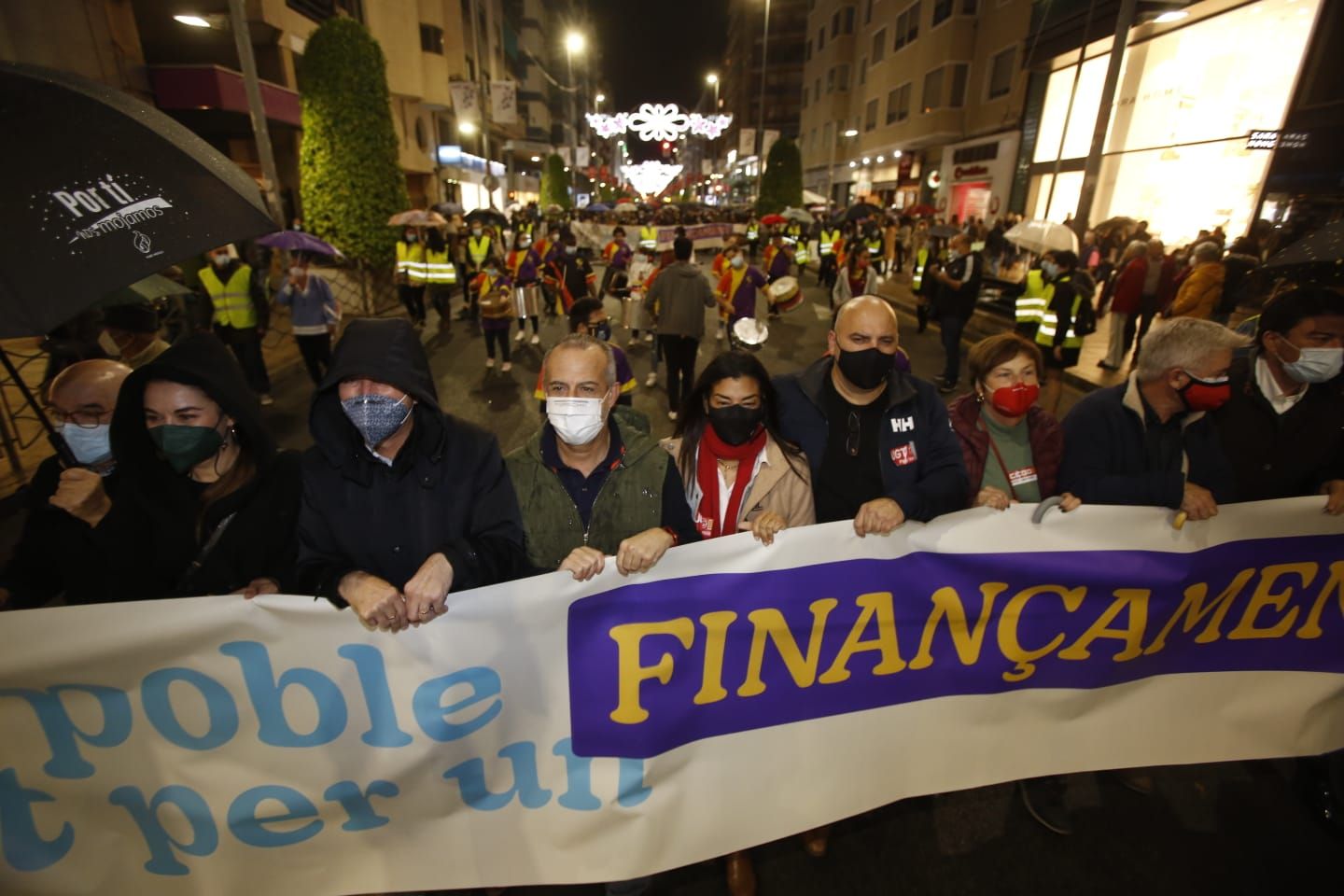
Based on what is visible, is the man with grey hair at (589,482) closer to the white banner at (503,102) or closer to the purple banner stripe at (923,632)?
the purple banner stripe at (923,632)

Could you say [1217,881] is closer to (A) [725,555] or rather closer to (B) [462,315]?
(A) [725,555]

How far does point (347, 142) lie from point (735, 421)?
1392 centimetres

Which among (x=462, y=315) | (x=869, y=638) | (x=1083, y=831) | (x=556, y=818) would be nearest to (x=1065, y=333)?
(x=1083, y=831)

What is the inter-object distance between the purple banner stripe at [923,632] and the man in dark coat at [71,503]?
66.5 inches

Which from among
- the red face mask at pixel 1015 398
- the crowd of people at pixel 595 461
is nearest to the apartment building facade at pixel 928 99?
the crowd of people at pixel 595 461

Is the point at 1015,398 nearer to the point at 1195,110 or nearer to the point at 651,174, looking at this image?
the point at 1195,110

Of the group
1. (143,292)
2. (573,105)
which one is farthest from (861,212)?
(573,105)

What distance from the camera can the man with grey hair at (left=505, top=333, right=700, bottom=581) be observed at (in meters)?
2.31

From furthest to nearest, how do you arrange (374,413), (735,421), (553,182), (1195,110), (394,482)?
(553,182)
(1195,110)
(735,421)
(394,482)
(374,413)

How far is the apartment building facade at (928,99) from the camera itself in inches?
1030

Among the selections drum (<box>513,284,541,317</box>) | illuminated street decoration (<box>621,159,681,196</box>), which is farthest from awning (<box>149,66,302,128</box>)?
illuminated street decoration (<box>621,159,681,196</box>)

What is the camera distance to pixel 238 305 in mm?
7812

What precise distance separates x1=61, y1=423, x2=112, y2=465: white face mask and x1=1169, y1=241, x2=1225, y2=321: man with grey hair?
36.3 ft

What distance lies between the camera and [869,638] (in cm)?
232
